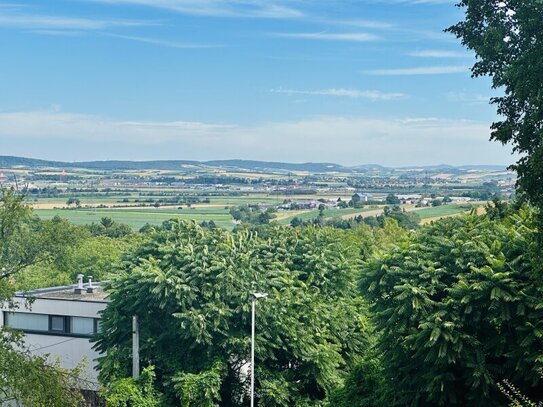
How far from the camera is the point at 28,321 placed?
4141 centimetres

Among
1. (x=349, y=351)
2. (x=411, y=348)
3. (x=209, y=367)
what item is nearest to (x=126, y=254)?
(x=209, y=367)

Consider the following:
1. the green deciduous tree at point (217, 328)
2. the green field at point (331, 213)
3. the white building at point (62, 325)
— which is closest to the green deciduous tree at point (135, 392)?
the green deciduous tree at point (217, 328)

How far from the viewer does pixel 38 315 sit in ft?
135

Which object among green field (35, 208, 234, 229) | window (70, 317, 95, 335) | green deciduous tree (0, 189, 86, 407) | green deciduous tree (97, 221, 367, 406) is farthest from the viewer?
green field (35, 208, 234, 229)

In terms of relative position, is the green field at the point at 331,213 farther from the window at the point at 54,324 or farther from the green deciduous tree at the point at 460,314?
the green deciduous tree at the point at 460,314

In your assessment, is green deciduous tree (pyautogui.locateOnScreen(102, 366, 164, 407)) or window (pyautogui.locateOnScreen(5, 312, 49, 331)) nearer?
green deciduous tree (pyautogui.locateOnScreen(102, 366, 164, 407))

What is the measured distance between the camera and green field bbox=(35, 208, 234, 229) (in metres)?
148

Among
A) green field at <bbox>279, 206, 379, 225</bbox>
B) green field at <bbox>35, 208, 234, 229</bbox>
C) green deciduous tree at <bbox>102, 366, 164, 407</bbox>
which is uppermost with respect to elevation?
green deciduous tree at <bbox>102, 366, 164, 407</bbox>

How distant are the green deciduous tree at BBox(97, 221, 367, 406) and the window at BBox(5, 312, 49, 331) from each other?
708 centimetres

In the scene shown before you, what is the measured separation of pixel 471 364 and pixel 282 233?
2014cm

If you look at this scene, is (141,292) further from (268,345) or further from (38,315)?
(38,315)

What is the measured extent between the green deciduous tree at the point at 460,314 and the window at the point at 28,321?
19745mm

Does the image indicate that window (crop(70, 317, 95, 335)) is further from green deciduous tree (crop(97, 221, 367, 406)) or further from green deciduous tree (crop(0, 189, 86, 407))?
green deciduous tree (crop(0, 189, 86, 407))

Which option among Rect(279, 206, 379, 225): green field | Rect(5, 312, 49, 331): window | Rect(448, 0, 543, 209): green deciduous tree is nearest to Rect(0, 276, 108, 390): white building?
Rect(5, 312, 49, 331): window
